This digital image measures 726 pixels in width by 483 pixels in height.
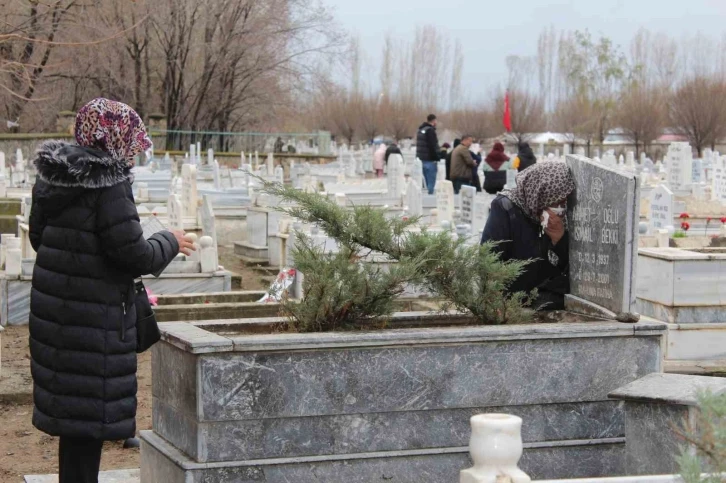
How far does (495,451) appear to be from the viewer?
321cm

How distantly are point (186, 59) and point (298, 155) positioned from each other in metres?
5.47

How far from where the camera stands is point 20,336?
1079 centimetres

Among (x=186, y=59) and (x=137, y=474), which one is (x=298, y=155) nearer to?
(x=186, y=59)

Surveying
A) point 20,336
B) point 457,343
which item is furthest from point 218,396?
point 20,336

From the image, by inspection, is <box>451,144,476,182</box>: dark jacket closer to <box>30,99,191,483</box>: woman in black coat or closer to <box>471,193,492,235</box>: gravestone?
<box>471,193,492,235</box>: gravestone

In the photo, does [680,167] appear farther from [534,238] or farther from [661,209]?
[534,238]

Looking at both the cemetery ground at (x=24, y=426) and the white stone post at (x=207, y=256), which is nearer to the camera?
the cemetery ground at (x=24, y=426)

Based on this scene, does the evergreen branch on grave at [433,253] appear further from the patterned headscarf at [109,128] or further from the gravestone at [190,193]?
the gravestone at [190,193]

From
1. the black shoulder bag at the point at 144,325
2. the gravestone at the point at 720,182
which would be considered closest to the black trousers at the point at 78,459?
the black shoulder bag at the point at 144,325

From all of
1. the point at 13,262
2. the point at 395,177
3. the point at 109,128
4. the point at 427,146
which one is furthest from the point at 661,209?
the point at 109,128

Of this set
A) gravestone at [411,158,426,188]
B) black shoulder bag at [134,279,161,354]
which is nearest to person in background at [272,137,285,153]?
gravestone at [411,158,426,188]

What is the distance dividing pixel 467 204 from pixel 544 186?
11712 millimetres

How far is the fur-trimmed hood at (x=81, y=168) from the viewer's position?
14.1ft

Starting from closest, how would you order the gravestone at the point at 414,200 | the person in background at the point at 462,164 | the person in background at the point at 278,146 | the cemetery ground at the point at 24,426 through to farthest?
1. the cemetery ground at the point at 24,426
2. the gravestone at the point at 414,200
3. the person in background at the point at 462,164
4. the person in background at the point at 278,146
